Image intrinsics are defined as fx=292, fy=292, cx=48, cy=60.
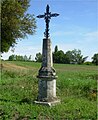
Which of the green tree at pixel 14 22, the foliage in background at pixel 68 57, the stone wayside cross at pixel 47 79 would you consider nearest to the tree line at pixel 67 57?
the foliage in background at pixel 68 57

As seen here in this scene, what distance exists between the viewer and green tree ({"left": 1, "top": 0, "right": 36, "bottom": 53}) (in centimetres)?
2661

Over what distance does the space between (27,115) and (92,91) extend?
6.66 metres

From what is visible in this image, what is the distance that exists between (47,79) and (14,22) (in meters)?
16.3

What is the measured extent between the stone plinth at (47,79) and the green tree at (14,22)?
15.2 m

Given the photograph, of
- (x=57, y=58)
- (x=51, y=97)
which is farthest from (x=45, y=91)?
(x=57, y=58)

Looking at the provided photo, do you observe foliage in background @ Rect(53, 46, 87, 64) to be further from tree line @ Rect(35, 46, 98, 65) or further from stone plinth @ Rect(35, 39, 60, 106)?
stone plinth @ Rect(35, 39, 60, 106)

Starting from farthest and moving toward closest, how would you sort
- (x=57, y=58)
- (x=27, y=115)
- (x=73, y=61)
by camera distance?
(x=73, y=61), (x=57, y=58), (x=27, y=115)

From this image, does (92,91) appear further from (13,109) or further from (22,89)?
(13,109)

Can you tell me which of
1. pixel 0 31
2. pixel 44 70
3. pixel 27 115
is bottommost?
pixel 27 115

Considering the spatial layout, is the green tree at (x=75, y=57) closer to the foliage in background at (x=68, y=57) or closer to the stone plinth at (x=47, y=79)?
the foliage in background at (x=68, y=57)

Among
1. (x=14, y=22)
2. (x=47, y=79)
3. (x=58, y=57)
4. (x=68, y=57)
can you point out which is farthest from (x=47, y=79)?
(x=68, y=57)

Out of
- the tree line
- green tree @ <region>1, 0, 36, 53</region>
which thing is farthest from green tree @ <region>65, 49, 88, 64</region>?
green tree @ <region>1, 0, 36, 53</region>

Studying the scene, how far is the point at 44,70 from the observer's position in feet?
39.1

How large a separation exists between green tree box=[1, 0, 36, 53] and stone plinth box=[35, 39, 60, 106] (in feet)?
49.8
